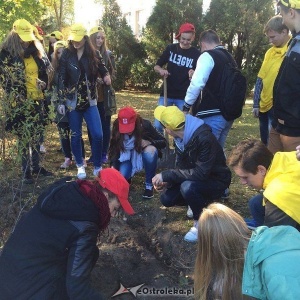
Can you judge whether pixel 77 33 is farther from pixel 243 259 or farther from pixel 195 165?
pixel 243 259

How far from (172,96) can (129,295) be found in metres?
2.83

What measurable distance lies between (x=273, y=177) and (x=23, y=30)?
9.92 ft

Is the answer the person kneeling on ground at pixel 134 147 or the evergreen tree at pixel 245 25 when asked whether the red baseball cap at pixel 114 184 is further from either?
the evergreen tree at pixel 245 25

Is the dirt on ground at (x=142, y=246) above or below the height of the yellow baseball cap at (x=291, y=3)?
below

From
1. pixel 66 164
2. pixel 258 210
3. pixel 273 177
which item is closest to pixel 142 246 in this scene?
pixel 258 210

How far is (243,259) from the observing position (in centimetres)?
188

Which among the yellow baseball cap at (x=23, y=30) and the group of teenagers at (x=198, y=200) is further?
the yellow baseball cap at (x=23, y=30)

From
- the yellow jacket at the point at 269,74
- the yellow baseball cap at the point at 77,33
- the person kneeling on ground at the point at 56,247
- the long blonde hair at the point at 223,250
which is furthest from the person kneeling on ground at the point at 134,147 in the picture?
the long blonde hair at the point at 223,250

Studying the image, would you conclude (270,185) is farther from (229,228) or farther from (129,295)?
(129,295)

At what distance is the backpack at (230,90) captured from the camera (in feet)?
12.5

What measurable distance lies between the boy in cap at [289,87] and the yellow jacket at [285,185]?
2.28 ft

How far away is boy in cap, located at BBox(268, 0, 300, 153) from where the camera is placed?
9.36 feet

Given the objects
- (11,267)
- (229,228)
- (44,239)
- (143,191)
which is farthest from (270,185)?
(143,191)

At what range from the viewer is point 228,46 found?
15.5 metres
